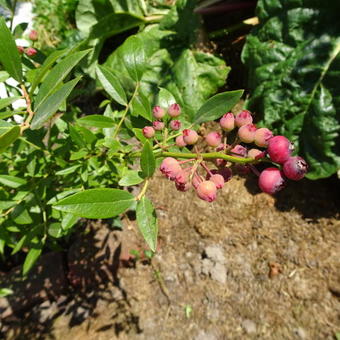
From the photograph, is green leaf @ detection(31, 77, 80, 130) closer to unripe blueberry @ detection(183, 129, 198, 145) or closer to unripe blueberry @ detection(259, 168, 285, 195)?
unripe blueberry @ detection(183, 129, 198, 145)

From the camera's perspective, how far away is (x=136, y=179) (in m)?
0.77

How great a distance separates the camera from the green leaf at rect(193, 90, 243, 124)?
736 mm

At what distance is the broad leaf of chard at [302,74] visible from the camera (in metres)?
1.89

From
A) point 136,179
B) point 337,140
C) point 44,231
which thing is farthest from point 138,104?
point 337,140

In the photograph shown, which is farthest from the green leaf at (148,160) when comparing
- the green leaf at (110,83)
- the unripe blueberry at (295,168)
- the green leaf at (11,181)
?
the green leaf at (11,181)

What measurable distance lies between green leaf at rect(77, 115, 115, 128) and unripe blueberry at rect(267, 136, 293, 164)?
539mm

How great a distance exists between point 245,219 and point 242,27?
58.0 inches

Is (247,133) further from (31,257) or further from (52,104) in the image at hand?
(31,257)

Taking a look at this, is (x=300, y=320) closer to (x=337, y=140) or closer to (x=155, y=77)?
(x=337, y=140)

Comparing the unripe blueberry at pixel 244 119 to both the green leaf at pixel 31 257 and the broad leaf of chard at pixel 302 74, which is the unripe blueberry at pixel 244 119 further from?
the broad leaf of chard at pixel 302 74

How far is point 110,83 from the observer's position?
99 centimetres

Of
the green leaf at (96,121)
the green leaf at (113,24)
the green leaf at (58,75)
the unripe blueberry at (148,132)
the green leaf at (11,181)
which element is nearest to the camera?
the green leaf at (58,75)

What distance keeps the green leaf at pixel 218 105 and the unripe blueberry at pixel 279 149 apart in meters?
0.15

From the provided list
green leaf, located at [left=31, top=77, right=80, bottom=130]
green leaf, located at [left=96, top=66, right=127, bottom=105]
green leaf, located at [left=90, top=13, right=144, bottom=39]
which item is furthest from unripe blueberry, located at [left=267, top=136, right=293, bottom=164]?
green leaf, located at [left=90, top=13, right=144, bottom=39]
